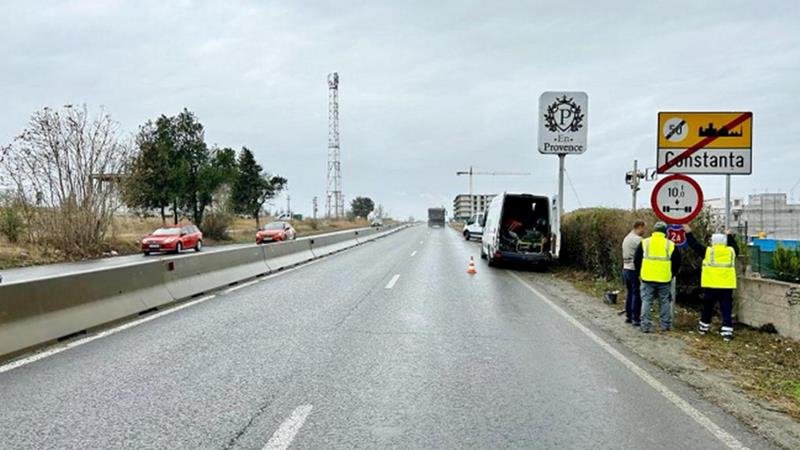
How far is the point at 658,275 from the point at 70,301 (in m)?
8.22

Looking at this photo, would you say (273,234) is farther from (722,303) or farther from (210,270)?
(722,303)

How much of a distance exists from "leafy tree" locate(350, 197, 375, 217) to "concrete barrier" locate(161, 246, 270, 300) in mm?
121138

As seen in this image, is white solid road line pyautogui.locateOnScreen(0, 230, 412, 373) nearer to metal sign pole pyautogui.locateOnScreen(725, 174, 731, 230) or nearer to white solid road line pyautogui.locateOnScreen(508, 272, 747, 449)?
white solid road line pyautogui.locateOnScreen(508, 272, 747, 449)

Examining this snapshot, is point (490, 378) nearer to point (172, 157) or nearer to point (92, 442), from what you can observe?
point (92, 442)

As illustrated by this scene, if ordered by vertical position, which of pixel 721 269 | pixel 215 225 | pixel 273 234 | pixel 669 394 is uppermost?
pixel 721 269

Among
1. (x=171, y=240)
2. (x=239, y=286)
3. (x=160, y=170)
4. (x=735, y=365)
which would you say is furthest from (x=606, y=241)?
(x=160, y=170)

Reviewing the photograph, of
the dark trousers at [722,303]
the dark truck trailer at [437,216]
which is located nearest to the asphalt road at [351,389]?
the dark trousers at [722,303]

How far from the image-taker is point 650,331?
884 centimetres

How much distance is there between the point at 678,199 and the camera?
30.3 ft

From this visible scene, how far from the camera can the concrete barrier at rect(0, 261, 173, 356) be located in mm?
6707

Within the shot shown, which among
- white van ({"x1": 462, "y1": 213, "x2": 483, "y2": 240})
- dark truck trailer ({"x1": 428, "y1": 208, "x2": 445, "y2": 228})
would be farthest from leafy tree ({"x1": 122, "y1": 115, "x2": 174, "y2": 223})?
dark truck trailer ({"x1": 428, "y1": 208, "x2": 445, "y2": 228})

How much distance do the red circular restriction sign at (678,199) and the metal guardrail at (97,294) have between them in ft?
27.1

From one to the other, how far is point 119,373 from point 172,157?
3960cm

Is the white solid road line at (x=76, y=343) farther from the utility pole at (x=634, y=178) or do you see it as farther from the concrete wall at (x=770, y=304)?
the utility pole at (x=634, y=178)
